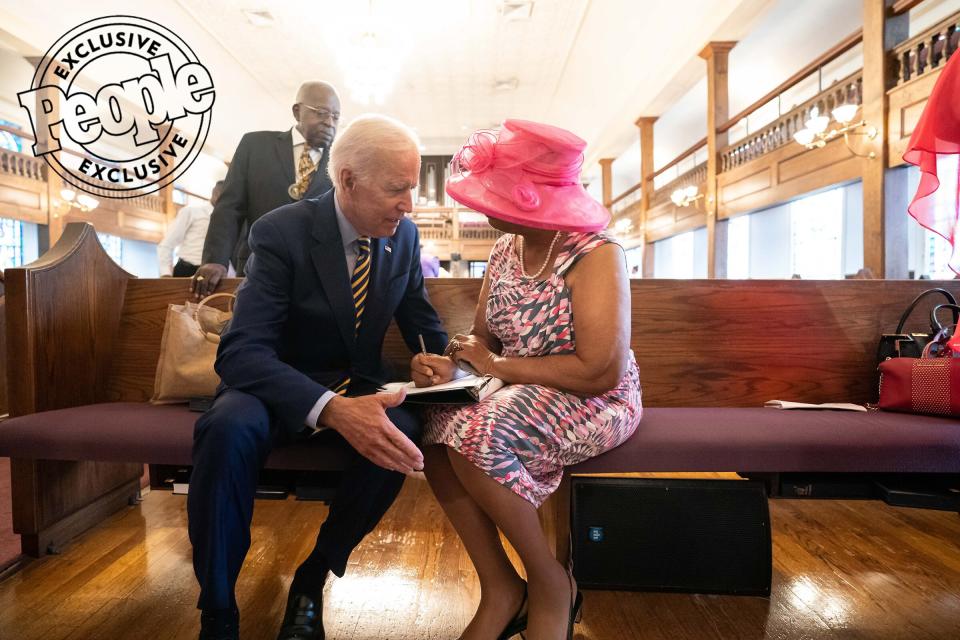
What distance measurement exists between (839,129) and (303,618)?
718cm

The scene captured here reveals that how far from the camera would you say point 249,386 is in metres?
1.39

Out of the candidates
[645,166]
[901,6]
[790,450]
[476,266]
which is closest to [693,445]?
[790,450]

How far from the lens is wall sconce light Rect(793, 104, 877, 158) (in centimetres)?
619

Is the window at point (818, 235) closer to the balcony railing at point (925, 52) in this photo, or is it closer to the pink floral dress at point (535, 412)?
the balcony railing at point (925, 52)

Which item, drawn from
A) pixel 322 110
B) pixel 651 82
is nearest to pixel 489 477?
pixel 322 110

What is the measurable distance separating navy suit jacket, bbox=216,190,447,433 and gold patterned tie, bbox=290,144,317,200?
3.05ft

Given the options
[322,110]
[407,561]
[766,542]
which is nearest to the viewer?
[766,542]

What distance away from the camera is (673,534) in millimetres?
1683

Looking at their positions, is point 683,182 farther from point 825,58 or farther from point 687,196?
point 825,58

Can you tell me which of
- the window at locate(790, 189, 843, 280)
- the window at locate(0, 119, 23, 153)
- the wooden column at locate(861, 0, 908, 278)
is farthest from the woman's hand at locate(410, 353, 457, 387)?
the window at locate(0, 119, 23, 153)

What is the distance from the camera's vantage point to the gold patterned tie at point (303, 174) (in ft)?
8.22

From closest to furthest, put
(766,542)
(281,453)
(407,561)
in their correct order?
(281,453), (766,542), (407,561)

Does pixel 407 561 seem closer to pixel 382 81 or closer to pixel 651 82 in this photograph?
pixel 382 81

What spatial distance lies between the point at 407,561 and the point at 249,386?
899mm
